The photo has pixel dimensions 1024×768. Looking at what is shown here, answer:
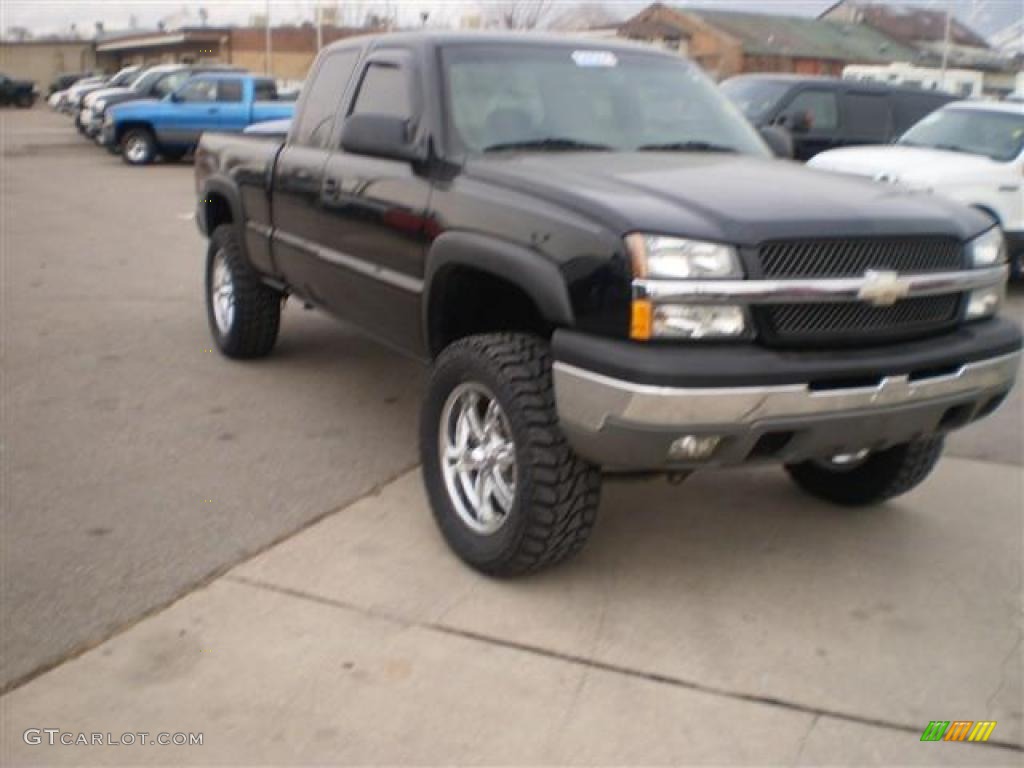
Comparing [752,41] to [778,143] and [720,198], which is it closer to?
[778,143]

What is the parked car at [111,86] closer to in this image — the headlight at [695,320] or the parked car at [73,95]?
the parked car at [73,95]

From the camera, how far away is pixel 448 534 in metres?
4.15

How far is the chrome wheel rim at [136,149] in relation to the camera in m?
21.5

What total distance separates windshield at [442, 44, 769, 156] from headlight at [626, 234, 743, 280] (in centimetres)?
121

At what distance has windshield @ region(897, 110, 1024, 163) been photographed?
10359 millimetres

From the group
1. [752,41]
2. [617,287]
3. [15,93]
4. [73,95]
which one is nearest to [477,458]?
[617,287]

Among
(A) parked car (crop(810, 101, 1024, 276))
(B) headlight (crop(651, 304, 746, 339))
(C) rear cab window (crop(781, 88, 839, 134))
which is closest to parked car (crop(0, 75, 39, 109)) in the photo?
(C) rear cab window (crop(781, 88, 839, 134))

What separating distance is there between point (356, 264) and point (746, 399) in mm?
2313

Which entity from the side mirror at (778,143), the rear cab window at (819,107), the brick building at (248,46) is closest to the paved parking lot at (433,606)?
the side mirror at (778,143)

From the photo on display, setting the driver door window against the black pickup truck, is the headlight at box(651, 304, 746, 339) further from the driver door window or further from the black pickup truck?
the driver door window

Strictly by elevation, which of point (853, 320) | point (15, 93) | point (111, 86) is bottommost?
point (15, 93)

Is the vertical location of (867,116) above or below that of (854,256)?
below

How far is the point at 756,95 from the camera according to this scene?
13.1 meters

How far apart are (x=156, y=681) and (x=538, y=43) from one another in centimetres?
316
